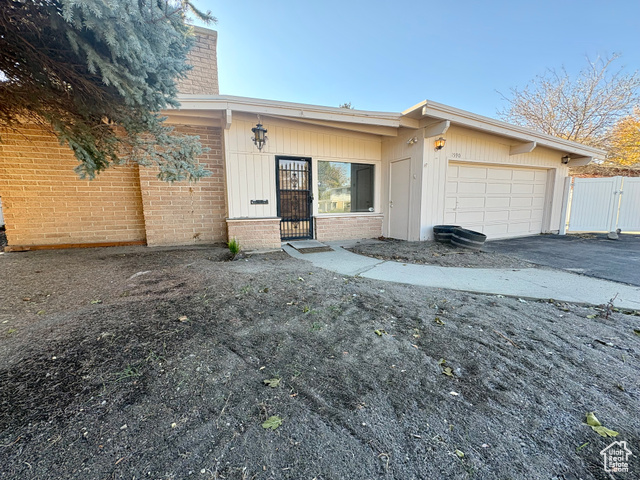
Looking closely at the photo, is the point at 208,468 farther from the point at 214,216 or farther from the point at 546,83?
the point at 546,83

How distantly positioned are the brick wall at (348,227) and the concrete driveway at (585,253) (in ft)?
8.70

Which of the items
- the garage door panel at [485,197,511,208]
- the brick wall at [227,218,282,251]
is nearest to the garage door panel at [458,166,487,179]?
the garage door panel at [485,197,511,208]

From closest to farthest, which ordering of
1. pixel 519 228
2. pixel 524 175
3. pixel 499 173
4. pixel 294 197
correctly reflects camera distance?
pixel 294 197
pixel 499 173
pixel 524 175
pixel 519 228

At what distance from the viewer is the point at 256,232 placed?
17.9ft

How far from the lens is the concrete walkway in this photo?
3078 millimetres

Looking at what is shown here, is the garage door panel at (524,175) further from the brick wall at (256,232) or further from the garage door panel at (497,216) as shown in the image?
the brick wall at (256,232)

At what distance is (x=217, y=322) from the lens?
2307 millimetres

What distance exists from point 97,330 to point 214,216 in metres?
4.30

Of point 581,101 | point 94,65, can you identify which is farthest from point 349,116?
point 581,101

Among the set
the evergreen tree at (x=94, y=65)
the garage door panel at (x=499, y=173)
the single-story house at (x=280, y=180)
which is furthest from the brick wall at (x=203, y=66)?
the garage door panel at (x=499, y=173)

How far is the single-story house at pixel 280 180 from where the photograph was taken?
5.23 meters

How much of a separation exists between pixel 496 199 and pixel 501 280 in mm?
4682

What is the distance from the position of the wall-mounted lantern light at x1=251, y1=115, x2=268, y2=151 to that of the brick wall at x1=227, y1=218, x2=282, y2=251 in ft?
5.19

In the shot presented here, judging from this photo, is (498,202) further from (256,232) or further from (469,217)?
(256,232)
